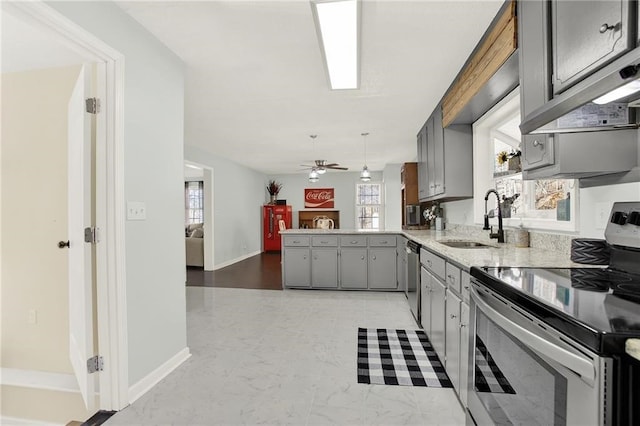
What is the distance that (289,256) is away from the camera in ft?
15.1

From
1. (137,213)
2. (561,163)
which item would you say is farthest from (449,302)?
(137,213)

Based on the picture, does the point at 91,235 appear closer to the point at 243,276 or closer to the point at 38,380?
the point at 38,380

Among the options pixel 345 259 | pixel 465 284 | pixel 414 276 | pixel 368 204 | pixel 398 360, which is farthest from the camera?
pixel 368 204

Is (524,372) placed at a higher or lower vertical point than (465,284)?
lower

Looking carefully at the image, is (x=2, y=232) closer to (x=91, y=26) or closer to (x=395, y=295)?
(x=91, y=26)

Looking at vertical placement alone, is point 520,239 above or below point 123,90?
below

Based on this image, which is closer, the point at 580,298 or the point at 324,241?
the point at 580,298

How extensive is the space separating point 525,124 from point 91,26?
2252 millimetres

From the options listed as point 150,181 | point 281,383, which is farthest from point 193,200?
point 281,383

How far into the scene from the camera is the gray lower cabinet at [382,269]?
4.33 m

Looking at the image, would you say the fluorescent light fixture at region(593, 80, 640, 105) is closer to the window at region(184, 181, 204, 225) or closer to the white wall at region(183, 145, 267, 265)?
the white wall at region(183, 145, 267, 265)

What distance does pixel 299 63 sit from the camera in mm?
2525

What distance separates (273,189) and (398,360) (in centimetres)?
778

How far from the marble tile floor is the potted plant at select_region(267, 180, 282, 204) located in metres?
6.34
